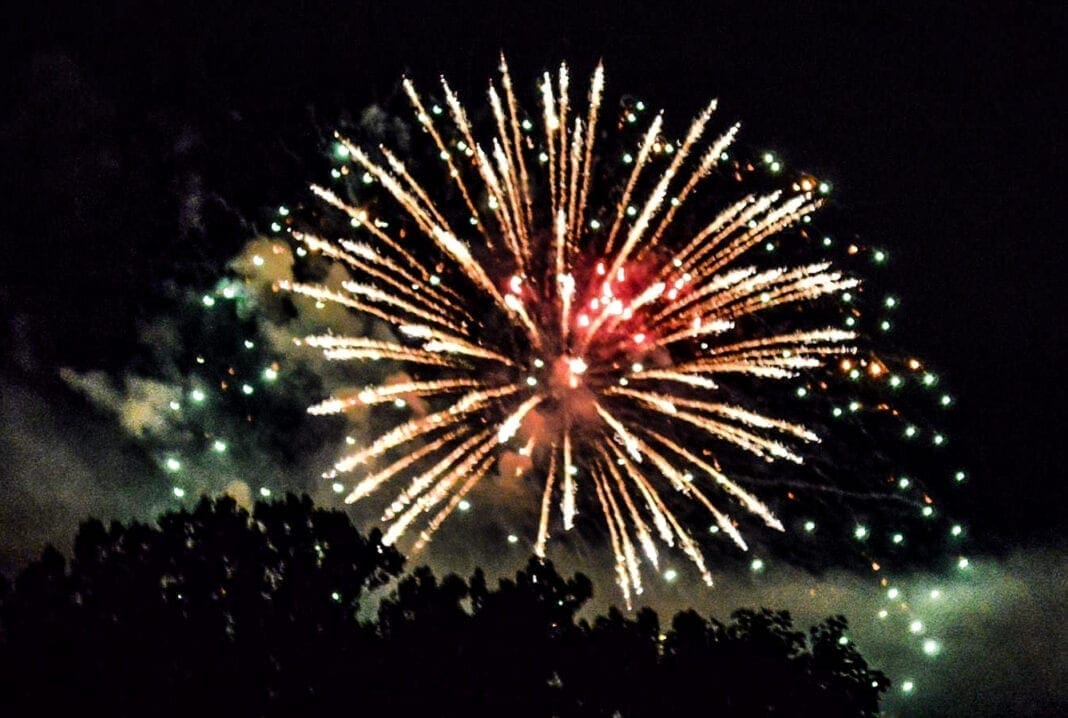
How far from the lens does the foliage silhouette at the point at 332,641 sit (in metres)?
14.4

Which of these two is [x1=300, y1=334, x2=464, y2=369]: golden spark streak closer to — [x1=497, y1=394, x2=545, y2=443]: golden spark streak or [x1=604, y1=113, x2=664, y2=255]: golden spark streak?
[x1=497, y1=394, x2=545, y2=443]: golden spark streak

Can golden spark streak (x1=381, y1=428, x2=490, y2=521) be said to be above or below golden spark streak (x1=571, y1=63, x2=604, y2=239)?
below

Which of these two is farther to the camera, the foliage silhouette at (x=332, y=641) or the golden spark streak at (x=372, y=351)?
the golden spark streak at (x=372, y=351)

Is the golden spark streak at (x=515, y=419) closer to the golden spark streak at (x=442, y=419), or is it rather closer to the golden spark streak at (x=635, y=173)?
the golden spark streak at (x=442, y=419)

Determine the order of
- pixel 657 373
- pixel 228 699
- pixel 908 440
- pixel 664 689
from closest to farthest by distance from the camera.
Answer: pixel 228 699 → pixel 664 689 → pixel 657 373 → pixel 908 440

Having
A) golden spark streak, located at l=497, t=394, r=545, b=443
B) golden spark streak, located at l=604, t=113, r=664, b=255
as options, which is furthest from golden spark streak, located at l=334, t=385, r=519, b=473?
golden spark streak, located at l=604, t=113, r=664, b=255

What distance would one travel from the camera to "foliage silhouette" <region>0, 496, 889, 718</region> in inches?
567

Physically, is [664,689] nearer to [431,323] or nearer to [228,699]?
[228,699]

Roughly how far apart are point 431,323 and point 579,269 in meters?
2.66

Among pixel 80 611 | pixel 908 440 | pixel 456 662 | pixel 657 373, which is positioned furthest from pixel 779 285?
pixel 80 611

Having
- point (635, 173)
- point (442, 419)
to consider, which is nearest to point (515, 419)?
point (442, 419)

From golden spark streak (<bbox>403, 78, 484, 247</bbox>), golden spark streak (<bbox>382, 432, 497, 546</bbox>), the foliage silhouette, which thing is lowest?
the foliage silhouette

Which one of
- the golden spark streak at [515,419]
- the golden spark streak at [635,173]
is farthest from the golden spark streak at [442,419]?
the golden spark streak at [635,173]

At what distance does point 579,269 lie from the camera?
1995cm
